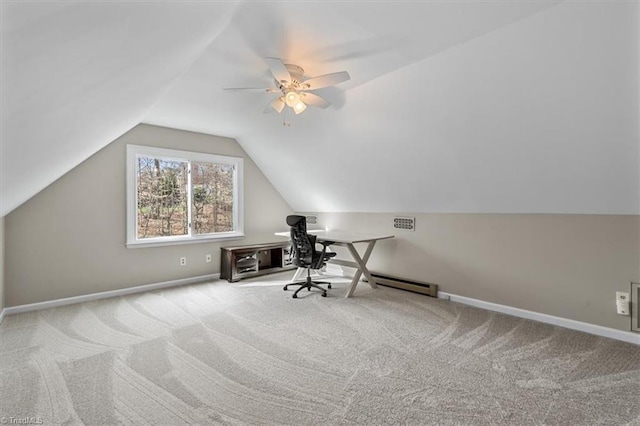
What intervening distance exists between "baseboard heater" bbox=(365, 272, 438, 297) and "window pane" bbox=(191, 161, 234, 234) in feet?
9.06

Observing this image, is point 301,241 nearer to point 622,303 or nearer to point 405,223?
point 405,223

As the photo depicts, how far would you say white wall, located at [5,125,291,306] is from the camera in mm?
3457

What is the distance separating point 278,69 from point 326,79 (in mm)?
399

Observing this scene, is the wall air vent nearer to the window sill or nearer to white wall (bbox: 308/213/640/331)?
white wall (bbox: 308/213/640/331)

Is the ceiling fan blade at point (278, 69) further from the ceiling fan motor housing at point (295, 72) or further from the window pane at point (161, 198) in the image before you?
the window pane at point (161, 198)

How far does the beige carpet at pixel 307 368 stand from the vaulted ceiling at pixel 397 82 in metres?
1.36

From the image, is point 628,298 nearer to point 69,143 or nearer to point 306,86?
point 306,86

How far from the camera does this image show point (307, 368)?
2.27 metres

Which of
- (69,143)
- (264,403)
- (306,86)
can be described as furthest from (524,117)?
(69,143)

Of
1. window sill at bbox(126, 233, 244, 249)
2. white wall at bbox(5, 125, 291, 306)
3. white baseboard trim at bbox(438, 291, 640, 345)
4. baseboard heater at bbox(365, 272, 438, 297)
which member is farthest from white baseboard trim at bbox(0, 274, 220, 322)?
white baseboard trim at bbox(438, 291, 640, 345)

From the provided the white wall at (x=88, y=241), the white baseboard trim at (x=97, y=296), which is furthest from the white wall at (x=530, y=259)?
the white wall at (x=88, y=241)

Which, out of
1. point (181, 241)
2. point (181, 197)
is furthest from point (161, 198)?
point (181, 241)

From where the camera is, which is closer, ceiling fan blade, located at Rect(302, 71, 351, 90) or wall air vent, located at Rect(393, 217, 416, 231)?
ceiling fan blade, located at Rect(302, 71, 351, 90)

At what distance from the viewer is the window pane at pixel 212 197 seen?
489 centimetres
